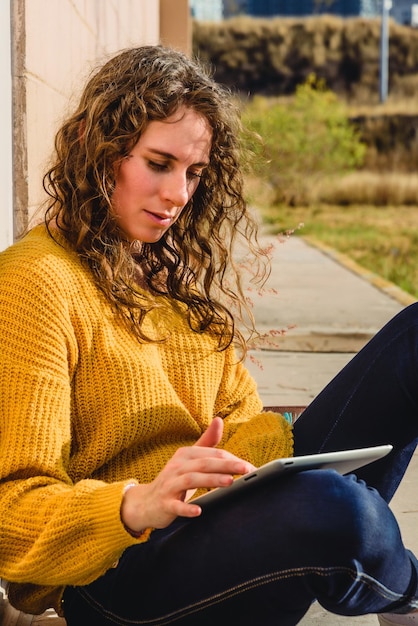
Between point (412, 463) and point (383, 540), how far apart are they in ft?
6.28

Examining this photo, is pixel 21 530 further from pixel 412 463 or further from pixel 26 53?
pixel 412 463

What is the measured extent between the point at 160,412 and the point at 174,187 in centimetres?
43

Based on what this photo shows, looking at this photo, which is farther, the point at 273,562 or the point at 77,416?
the point at 77,416

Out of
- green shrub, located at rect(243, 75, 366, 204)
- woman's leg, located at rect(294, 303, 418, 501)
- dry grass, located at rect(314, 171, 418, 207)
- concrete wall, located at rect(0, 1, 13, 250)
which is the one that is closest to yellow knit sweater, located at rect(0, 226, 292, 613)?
woman's leg, located at rect(294, 303, 418, 501)

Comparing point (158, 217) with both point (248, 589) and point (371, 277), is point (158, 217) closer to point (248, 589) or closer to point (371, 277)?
point (248, 589)

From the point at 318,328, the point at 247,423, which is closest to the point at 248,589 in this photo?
the point at 247,423

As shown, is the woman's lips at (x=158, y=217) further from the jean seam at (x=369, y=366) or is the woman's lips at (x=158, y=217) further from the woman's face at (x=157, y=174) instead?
the jean seam at (x=369, y=366)

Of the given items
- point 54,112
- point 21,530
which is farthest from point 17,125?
point 21,530

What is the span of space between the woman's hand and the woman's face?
22.3 inches

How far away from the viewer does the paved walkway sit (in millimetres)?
3199

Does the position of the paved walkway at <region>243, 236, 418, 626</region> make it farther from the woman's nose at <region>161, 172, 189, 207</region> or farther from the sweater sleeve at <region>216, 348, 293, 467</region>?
the woman's nose at <region>161, 172, 189, 207</region>

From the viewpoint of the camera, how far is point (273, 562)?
5.48 ft

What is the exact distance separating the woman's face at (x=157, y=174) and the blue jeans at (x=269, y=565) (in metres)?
0.60

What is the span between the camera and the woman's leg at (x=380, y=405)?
2.18 m
